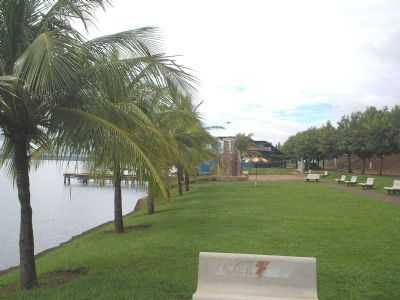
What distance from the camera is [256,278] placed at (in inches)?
187

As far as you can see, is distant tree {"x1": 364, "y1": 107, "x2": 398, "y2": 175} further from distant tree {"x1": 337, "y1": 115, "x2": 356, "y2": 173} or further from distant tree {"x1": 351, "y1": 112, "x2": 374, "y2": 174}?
distant tree {"x1": 337, "y1": 115, "x2": 356, "y2": 173}

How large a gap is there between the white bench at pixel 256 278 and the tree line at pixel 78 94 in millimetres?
1505

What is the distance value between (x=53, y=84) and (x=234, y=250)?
470 centimetres

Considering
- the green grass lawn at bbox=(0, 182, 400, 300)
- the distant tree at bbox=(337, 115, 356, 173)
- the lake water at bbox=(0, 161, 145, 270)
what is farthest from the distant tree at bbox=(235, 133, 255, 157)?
the green grass lawn at bbox=(0, 182, 400, 300)

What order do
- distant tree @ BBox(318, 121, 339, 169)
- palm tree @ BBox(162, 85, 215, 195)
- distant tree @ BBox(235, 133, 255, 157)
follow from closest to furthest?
palm tree @ BBox(162, 85, 215, 195)
distant tree @ BBox(318, 121, 339, 169)
distant tree @ BBox(235, 133, 255, 157)

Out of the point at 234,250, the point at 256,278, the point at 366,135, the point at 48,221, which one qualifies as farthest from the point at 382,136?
the point at 256,278

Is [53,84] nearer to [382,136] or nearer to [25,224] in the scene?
Answer: [25,224]

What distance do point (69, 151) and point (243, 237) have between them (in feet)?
16.4

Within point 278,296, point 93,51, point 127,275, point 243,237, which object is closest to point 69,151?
point 93,51

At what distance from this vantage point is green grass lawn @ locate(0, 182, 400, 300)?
6430 mm

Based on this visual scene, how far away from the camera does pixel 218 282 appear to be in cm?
483

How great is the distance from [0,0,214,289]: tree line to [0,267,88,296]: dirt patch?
0.27m

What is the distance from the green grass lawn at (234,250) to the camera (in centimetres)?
643

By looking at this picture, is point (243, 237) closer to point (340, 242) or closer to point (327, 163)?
point (340, 242)
